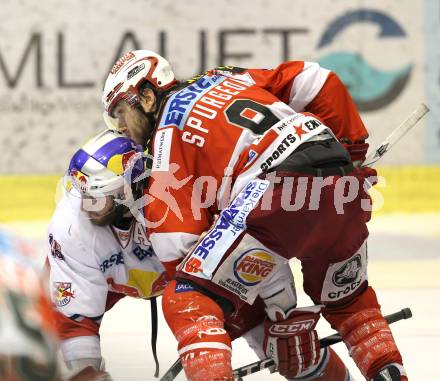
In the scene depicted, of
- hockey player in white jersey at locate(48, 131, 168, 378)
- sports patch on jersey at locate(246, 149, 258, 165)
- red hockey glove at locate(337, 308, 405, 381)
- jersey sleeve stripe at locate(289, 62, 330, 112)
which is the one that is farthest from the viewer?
jersey sleeve stripe at locate(289, 62, 330, 112)

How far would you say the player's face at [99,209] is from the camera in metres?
2.77

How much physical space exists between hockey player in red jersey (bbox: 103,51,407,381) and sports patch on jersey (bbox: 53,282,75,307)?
1.20ft

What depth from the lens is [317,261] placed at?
2553 millimetres

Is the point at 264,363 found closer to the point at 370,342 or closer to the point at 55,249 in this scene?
the point at 370,342

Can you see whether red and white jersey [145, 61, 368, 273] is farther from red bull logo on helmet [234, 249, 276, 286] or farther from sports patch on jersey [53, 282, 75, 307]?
sports patch on jersey [53, 282, 75, 307]

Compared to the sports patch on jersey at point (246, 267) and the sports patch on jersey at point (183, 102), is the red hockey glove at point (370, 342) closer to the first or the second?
the sports patch on jersey at point (246, 267)

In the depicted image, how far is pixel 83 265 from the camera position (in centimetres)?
Answer: 280

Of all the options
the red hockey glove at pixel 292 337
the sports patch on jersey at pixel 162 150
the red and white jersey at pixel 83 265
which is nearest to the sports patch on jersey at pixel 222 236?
the sports patch on jersey at pixel 162 150

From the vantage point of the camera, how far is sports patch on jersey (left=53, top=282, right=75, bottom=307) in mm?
2785

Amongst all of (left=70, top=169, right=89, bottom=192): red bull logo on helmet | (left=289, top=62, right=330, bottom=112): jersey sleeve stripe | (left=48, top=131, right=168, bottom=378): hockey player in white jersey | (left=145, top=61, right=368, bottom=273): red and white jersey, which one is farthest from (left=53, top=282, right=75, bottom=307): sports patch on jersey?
(left=289, top=62, right=330, bottom=112): jersey sleeve stripe

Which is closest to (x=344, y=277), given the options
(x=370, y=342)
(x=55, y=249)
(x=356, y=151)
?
(x=370, y=342)

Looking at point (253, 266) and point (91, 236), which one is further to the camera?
point (91, 236)

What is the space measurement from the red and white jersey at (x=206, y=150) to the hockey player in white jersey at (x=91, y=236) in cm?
21

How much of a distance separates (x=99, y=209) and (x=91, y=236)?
80mm
